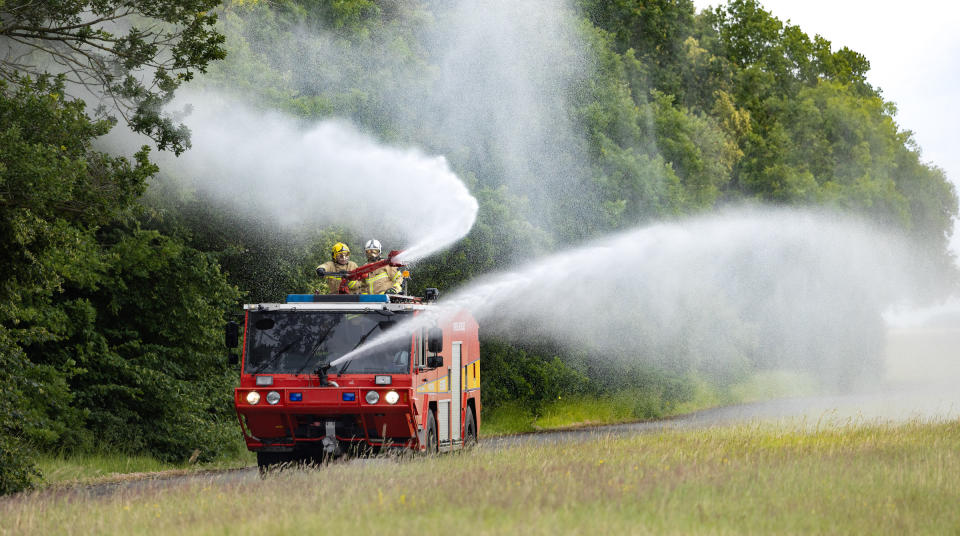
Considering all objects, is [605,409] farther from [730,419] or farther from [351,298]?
[351,298]

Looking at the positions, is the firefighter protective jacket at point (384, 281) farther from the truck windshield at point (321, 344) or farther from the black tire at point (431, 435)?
the black tire at point (431, 435)

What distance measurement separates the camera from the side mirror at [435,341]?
1653 cm

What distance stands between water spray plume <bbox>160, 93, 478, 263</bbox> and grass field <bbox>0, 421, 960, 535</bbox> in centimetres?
991

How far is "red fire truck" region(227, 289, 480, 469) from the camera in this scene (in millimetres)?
16438

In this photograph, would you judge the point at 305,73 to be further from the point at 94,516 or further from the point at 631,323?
the point at 94,516

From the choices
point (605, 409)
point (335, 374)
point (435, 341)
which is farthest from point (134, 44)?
point (605, 409)

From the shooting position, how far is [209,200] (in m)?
25.1

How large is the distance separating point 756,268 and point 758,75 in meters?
17.3

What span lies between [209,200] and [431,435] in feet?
31.3

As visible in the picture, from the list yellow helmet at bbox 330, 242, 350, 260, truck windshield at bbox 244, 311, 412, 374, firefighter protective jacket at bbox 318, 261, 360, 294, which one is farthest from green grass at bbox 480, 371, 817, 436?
truck windshield at bbox 244, 311, 412, 374

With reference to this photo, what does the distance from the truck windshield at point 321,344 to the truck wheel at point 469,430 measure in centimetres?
383

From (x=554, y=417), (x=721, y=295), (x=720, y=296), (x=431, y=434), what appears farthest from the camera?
(x=721, y=295)

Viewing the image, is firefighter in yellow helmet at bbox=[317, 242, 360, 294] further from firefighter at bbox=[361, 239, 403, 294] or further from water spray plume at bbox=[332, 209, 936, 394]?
water spray plume at bbox=[332, 209, 936, 394]

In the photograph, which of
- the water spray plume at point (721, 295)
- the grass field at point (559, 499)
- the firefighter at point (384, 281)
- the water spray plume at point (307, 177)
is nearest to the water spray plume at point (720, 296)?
the water spray plume at point (721, 295)
